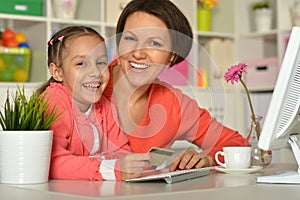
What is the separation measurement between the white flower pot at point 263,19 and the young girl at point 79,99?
243 cm

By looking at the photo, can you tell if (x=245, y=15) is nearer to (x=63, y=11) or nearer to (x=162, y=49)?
(x=63, y=11)

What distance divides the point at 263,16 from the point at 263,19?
2cm

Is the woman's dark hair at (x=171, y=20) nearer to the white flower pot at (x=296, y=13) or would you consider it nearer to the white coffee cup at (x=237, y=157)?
the white coffee cup at (x=237, y=157)

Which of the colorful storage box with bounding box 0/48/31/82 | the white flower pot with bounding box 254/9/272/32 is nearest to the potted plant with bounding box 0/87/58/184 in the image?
the colorful storage box with bounding box 0/48/31/82

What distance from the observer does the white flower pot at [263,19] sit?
12.0ft

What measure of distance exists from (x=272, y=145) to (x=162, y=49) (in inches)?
14.7

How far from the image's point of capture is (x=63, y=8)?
3.07 meters

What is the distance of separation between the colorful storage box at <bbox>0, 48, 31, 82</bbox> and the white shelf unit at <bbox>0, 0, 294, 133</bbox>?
0.06 m

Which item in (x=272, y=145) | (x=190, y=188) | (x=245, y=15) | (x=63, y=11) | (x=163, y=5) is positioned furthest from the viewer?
(x=245, y=15)

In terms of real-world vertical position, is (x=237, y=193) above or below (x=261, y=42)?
below

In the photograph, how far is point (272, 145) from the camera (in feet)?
3.87

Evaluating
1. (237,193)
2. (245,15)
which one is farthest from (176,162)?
(245,15)

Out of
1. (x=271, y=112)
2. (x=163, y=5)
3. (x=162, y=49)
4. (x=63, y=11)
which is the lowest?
(x=271, y=112)

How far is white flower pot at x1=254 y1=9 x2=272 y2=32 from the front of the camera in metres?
3.66
